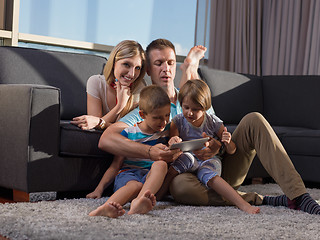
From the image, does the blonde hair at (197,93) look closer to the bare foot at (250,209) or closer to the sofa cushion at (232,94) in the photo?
the bare foot at (250,209)

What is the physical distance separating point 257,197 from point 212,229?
0.61 m

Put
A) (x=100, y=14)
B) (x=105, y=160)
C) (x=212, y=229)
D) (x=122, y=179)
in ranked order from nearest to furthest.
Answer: (x=212, y=229)
(x=122, y=179)
(x=105, y=160)
(x=100, y=14)

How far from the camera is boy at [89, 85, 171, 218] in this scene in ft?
5.40

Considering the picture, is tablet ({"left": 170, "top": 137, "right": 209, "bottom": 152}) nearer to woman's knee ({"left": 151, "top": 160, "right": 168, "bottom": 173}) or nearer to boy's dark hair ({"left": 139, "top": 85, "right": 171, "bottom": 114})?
woman's knee ({"left": 151, "top": 160, "right": 168, "bottom": 173})

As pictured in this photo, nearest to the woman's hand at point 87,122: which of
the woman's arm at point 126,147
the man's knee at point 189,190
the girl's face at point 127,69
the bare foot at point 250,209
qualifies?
the woman's arm at point 126,147

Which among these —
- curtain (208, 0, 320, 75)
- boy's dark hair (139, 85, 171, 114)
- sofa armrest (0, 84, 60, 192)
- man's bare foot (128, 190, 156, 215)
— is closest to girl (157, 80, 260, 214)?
boy's dark hair (139, 85, 171, 114)

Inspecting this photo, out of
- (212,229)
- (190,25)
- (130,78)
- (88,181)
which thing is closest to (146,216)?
(212,229)

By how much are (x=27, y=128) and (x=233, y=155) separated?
91 centimetres

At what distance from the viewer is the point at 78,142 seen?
2.06 metres

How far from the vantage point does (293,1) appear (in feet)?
14.9

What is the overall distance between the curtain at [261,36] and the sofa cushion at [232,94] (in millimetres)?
1089

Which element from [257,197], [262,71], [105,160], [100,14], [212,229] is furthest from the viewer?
[262,71]

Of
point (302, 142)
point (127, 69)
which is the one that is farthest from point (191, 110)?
point (302, 142)

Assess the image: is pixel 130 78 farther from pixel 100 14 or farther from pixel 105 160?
pixel 100 14
